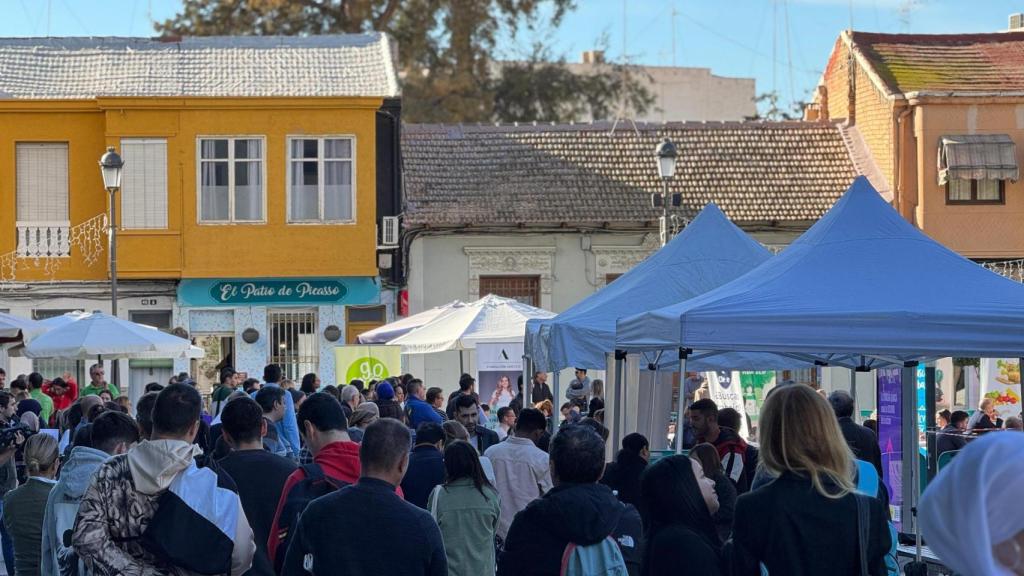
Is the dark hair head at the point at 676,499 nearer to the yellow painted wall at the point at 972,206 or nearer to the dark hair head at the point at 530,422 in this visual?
the dark hair head at the point at 530,422

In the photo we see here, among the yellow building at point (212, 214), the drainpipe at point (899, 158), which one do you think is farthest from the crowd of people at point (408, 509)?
the drainpipe at point (899, 158)

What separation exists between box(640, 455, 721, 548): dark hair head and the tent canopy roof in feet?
10.7

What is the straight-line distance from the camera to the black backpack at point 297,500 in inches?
257

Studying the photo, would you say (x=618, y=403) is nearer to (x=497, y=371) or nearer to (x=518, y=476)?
(x=518, y=476)

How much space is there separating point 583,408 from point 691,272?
8569 mm

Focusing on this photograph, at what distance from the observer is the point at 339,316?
30172 millimetres

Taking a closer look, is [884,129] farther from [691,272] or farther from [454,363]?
[691,272]

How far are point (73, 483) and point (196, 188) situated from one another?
2335cm

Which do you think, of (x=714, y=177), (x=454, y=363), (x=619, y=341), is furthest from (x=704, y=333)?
(x=714, y=177)

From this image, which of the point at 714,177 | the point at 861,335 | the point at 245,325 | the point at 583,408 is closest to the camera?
the point at 861,335

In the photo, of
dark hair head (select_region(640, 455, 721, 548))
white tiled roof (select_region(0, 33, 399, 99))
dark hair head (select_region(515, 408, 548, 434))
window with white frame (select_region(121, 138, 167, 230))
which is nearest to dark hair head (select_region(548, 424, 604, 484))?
dark hair head (select_region(640, 455, 721, 548))

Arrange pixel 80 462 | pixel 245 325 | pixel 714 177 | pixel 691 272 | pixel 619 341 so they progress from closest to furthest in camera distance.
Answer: pixel 80 462
pixel 619 341
pixel 691 272
pixel 245 325
pixel 714 177

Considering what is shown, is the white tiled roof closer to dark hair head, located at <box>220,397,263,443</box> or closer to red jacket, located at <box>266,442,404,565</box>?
dark hair head, located at <box>220,397,263,443</box>

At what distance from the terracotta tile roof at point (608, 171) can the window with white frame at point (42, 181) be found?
6684mm
